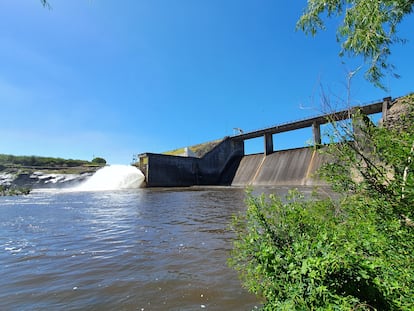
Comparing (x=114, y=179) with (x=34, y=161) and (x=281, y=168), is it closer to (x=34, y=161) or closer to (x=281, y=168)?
(x=281, y=168)

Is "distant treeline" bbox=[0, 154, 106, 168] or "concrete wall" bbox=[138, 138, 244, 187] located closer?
"concrete wall" bbox=[138, 138, 244, 187]

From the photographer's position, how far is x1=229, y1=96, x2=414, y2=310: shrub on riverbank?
1468 mm

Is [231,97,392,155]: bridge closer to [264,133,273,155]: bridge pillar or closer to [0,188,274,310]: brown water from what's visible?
[264,133,273,155]: bridge pillar

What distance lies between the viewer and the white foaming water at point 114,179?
25516 mm

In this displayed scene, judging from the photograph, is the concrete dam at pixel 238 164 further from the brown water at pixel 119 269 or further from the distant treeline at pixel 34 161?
the distant treeline at pixel 34 161

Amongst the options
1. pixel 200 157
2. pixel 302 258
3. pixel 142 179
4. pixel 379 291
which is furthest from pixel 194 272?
pixel 200 157

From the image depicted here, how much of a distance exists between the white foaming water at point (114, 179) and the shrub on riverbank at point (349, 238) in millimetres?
24580

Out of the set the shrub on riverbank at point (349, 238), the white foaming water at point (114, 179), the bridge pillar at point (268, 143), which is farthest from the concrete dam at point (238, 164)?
the shrub on riverbank at point (349, 238)

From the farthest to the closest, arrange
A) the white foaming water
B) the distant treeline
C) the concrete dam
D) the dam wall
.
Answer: the distant treeline → the white foaming water → the concrete dam → the dam wall

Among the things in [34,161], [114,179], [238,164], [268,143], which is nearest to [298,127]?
[268,143]

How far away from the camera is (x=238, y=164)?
103ft

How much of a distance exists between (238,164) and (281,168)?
7.36 m

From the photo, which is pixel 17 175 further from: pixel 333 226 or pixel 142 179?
pixel 333 226

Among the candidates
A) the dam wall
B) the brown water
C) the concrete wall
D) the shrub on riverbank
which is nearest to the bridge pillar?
the dam wall
